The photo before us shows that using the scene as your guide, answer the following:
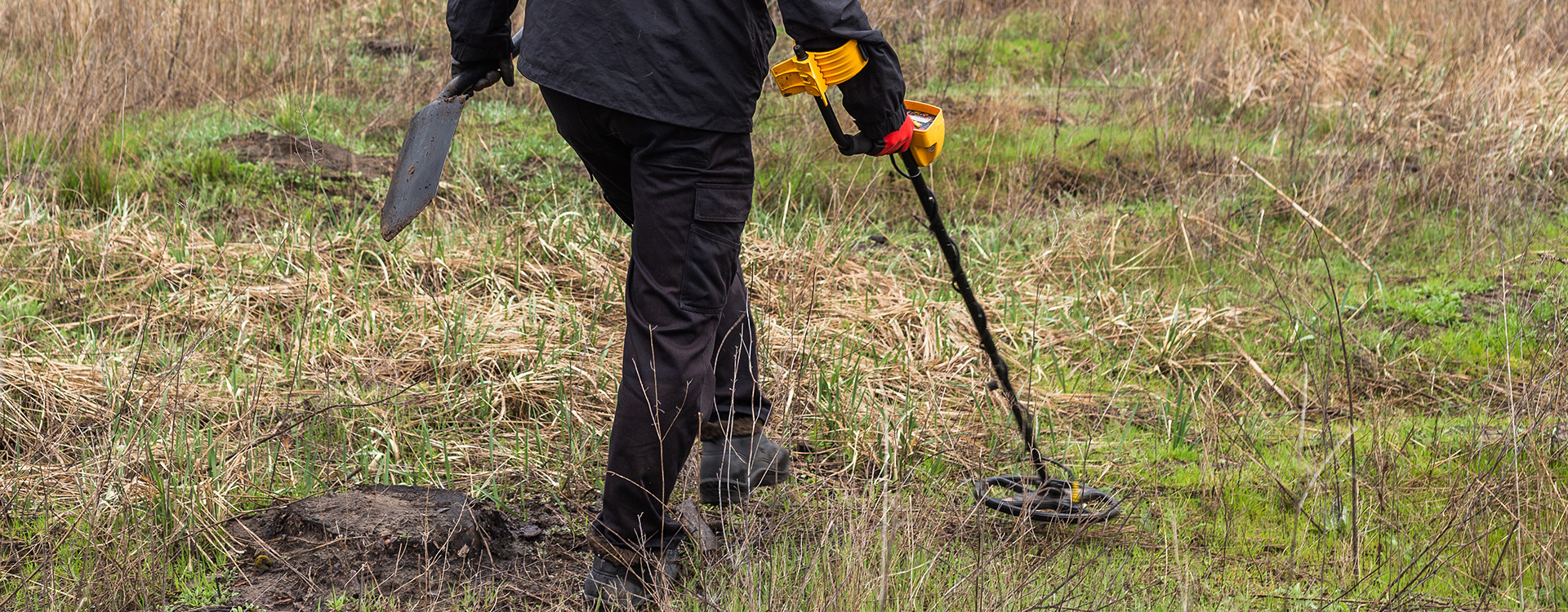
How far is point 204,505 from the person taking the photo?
2.68 meters

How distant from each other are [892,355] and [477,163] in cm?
271

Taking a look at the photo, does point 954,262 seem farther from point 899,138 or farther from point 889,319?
point 889,319

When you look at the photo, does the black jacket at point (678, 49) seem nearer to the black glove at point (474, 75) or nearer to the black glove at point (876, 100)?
the black glove at point (876, 100)

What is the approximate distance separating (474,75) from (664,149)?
0.70m

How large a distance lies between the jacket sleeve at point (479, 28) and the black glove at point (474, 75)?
24 mm

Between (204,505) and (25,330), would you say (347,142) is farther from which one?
(204,505)

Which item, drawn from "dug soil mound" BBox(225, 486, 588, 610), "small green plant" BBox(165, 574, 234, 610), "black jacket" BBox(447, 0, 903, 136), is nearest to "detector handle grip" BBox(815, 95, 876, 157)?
"black jacket" BBox(447, 0, 903, 136)

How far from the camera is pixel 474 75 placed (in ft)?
8.93

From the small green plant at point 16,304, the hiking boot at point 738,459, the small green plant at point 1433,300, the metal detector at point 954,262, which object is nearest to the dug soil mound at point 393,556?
the hiking boot at point 738,459

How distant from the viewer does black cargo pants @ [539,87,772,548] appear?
2320mm

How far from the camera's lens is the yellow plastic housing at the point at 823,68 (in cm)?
232

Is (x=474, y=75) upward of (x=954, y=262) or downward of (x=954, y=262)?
upward

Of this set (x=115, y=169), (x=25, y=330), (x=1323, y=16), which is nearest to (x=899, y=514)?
A: (x=25, y=330)

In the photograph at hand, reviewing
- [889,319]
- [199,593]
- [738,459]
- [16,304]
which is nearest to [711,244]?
[738,459]
